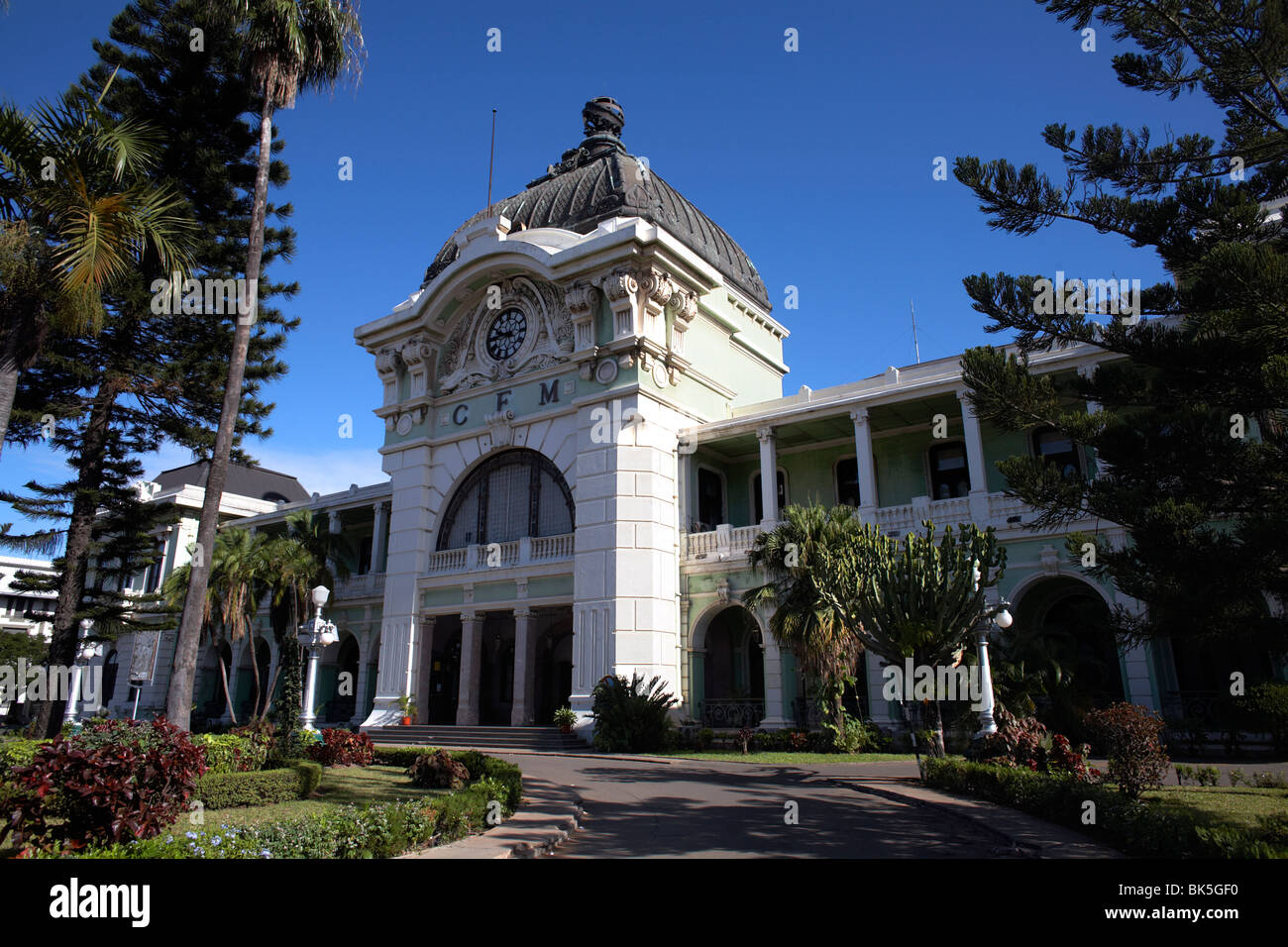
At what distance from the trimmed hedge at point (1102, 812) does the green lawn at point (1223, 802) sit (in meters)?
0.53

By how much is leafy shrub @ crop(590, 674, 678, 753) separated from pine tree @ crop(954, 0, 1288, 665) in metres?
12.0

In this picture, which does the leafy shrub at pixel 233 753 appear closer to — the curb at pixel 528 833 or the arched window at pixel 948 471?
the curb at pixel 528 833

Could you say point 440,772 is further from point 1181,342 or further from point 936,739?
point 1181,342

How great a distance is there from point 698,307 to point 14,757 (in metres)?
21.6

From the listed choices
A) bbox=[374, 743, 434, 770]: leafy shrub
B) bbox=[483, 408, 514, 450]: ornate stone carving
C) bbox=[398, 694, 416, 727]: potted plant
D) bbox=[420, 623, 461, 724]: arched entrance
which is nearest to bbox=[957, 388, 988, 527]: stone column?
bbox=[483, 408, 514, 450]: ornate stone carving

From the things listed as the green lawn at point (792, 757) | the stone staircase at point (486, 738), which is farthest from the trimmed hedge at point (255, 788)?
the stone staircase at point (486, 738)

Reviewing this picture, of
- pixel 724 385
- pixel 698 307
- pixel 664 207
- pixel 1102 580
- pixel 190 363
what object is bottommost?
pixel 1102 580

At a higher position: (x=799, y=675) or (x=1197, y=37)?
(x=1197, y=37)

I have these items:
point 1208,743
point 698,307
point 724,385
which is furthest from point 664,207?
point 1208,743

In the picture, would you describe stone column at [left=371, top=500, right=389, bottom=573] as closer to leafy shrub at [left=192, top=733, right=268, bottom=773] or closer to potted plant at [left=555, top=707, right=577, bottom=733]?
potted plant at [left=555, top=707, right=577, bottom=733]

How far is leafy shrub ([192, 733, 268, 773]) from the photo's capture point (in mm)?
12781

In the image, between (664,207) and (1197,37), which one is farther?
(664,207)
